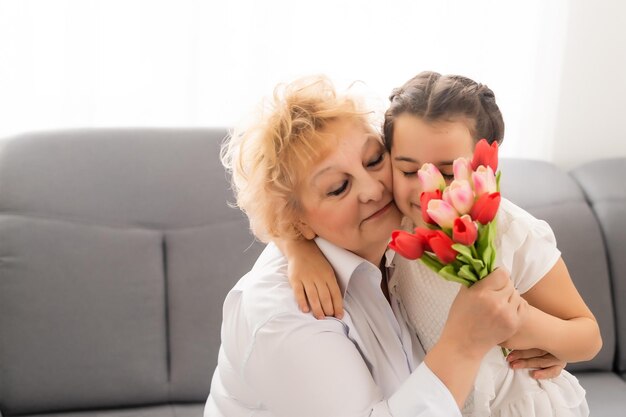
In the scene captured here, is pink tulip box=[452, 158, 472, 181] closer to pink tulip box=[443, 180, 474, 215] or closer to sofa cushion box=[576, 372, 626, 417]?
A: pink tulip box=[443, 180, 474, 215]

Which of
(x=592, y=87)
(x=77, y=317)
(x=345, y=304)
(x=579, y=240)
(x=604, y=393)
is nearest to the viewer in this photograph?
(x=345, y=304)

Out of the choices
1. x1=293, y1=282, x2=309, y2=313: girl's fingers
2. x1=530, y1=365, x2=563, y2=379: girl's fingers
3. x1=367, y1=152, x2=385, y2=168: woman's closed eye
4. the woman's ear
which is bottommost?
x1=530, y1=365, x2=563, y2=379: girl's fingers

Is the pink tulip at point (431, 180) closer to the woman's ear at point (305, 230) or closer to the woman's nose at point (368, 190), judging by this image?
the woman's nose at point (368, 190)

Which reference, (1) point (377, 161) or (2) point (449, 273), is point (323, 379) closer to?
(2) point (449, 273)

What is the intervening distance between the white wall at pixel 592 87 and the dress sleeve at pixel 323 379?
5.96 ft

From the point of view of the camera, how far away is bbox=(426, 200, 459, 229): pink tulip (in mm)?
1302

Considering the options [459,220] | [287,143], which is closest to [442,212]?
[459,220]

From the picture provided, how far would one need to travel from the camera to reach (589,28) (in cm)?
312

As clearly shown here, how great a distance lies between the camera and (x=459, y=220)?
1298 mm

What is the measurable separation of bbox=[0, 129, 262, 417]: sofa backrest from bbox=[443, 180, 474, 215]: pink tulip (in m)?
1.28

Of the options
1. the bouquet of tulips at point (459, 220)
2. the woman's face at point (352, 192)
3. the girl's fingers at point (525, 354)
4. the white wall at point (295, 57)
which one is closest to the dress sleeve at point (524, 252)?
the girl's fingers at point (525, 354)

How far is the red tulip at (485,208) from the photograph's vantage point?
130cm

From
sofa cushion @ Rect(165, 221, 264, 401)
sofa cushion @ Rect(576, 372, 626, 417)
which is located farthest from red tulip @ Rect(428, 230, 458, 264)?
sofa cushion @ Rect(576, 372, 626, 417)

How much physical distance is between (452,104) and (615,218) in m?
1.33
